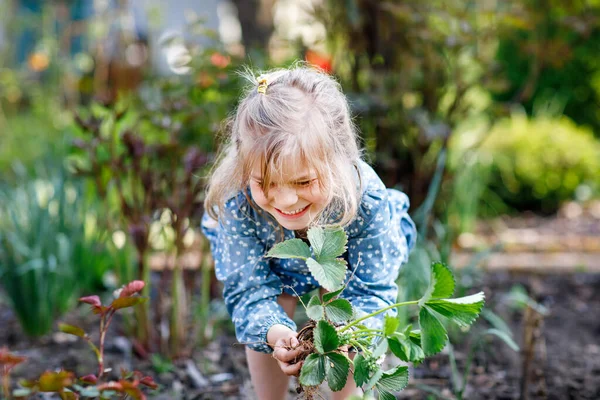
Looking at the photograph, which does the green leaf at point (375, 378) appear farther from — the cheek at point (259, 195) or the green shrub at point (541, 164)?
the green shrub at point (541, 164)

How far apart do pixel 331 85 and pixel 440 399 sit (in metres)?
1.02

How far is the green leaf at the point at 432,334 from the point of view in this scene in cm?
109

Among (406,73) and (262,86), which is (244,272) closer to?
(262,86)

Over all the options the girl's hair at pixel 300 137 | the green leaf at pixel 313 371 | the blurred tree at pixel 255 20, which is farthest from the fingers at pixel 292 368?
the blurred tree at pixel 255 20

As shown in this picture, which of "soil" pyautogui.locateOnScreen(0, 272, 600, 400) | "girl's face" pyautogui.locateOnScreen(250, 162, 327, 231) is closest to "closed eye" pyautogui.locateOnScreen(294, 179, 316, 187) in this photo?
"girl's face" pyautogui.locateOnScreen(250, 162, 327, 231)

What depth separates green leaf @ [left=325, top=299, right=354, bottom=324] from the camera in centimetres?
117

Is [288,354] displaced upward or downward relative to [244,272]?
downward

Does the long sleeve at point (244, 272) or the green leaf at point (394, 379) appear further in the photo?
the long sleeve at point (244, 272)

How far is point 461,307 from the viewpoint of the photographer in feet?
3.62

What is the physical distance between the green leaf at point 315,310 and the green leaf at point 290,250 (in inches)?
A: 3.0

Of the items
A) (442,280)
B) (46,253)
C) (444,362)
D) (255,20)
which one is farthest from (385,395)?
(255,20)

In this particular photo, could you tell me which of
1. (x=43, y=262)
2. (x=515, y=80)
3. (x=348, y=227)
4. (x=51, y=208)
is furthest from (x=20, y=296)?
(x=515, y=80)

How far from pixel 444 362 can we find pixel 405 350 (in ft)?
4.20

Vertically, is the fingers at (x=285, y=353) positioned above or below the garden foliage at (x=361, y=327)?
below
